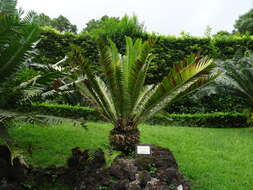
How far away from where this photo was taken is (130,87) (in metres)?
4.00

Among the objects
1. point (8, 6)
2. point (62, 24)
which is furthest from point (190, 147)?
point (62, 24)

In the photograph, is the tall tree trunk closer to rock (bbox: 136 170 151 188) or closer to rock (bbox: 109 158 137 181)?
rock (bbox: 109 158 137 181)

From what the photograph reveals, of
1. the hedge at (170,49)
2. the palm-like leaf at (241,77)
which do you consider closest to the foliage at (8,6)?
the hedge at (170,49)

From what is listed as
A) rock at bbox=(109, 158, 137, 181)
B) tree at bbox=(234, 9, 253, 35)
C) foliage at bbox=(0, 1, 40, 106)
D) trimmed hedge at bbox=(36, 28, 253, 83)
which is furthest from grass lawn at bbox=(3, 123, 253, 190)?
tree at bbox=(234, 9, 253, 35)

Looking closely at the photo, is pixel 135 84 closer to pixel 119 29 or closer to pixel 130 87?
pixel 130 87

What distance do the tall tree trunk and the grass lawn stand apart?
0.22m

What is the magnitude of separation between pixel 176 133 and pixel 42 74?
434cm

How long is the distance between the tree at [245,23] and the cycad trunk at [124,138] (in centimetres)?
2342

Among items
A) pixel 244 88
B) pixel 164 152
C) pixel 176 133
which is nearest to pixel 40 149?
pixel 164 152

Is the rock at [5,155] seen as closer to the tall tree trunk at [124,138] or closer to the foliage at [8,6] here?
the tall tree trunk at [124,138]

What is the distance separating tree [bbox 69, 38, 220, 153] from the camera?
3.80m

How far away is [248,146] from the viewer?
627 centimetres

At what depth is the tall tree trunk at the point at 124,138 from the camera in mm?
3979

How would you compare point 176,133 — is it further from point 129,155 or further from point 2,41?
point 2,41
